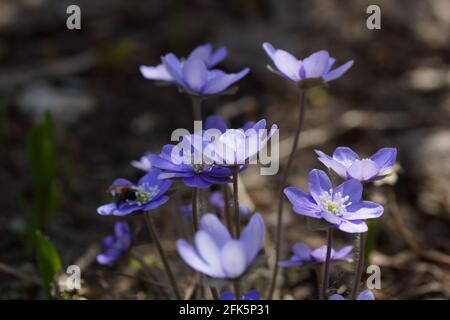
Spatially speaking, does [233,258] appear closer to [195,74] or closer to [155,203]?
[155,203]

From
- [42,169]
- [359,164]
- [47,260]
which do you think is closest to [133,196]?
[47,260]

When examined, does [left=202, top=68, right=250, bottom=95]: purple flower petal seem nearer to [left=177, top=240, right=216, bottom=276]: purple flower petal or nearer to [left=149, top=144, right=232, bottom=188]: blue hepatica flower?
[left=149, top=144, right=232, bottom=188]: blue hepatica flower

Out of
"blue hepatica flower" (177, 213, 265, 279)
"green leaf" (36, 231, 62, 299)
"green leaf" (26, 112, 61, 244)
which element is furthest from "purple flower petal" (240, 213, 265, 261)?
"green leaf" (26, 112, 61, 244)

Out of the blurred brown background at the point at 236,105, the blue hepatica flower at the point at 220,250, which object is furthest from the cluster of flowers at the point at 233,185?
the blurred brown background at the point at 236,105

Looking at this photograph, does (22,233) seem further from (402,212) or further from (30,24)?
(30,24)

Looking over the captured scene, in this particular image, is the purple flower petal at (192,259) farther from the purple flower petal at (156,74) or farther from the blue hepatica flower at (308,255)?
the purple flower petal at (156,74)

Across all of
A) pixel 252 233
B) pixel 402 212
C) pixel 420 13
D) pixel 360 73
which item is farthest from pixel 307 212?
pixel 420 13
